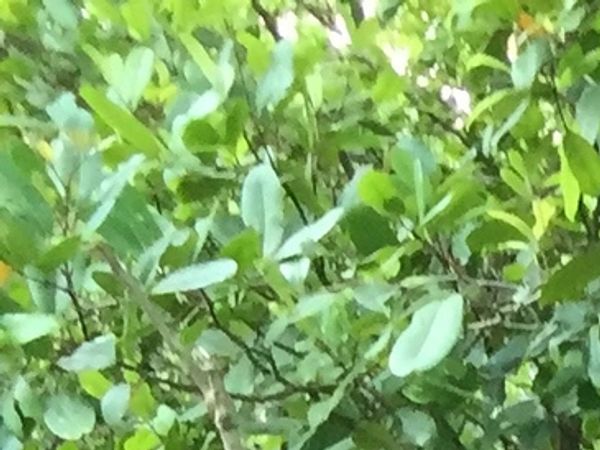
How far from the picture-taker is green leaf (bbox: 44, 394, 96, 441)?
56 cm

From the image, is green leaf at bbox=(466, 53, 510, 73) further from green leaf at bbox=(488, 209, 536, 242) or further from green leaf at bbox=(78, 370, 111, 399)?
green leaf at bbox=(78, 370, 111, 399)

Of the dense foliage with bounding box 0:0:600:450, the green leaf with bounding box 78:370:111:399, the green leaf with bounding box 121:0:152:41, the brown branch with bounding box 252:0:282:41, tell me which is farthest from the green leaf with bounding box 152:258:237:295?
the brown branch with bounding box 252:0:282:41

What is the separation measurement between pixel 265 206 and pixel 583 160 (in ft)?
0.47

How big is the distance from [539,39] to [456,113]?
10.0 inches

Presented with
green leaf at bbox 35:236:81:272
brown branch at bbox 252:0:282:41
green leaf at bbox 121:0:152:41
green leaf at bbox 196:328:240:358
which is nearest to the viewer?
green leaf at bbox 35:236:81:272

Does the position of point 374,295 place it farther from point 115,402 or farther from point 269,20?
point 269,20

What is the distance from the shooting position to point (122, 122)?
22.6 inches

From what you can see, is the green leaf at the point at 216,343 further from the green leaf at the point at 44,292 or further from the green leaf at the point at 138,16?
the green leaf at the point at 138,16

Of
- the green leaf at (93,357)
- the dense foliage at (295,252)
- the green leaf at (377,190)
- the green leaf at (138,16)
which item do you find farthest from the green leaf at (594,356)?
the green leaf at (138,16)

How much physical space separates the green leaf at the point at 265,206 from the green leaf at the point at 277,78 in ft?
0.20

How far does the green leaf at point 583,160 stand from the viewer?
0.52 meters

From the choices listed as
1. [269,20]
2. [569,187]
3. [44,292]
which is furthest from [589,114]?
[269,20]

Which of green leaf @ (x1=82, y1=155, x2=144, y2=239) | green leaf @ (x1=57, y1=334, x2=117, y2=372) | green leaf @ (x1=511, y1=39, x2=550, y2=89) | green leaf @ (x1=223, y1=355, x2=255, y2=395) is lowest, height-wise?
green leaf @ (x1=223, y1=355, x2=255, y2=395)

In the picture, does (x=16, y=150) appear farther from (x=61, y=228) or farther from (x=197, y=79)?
(x=197, y=79)
